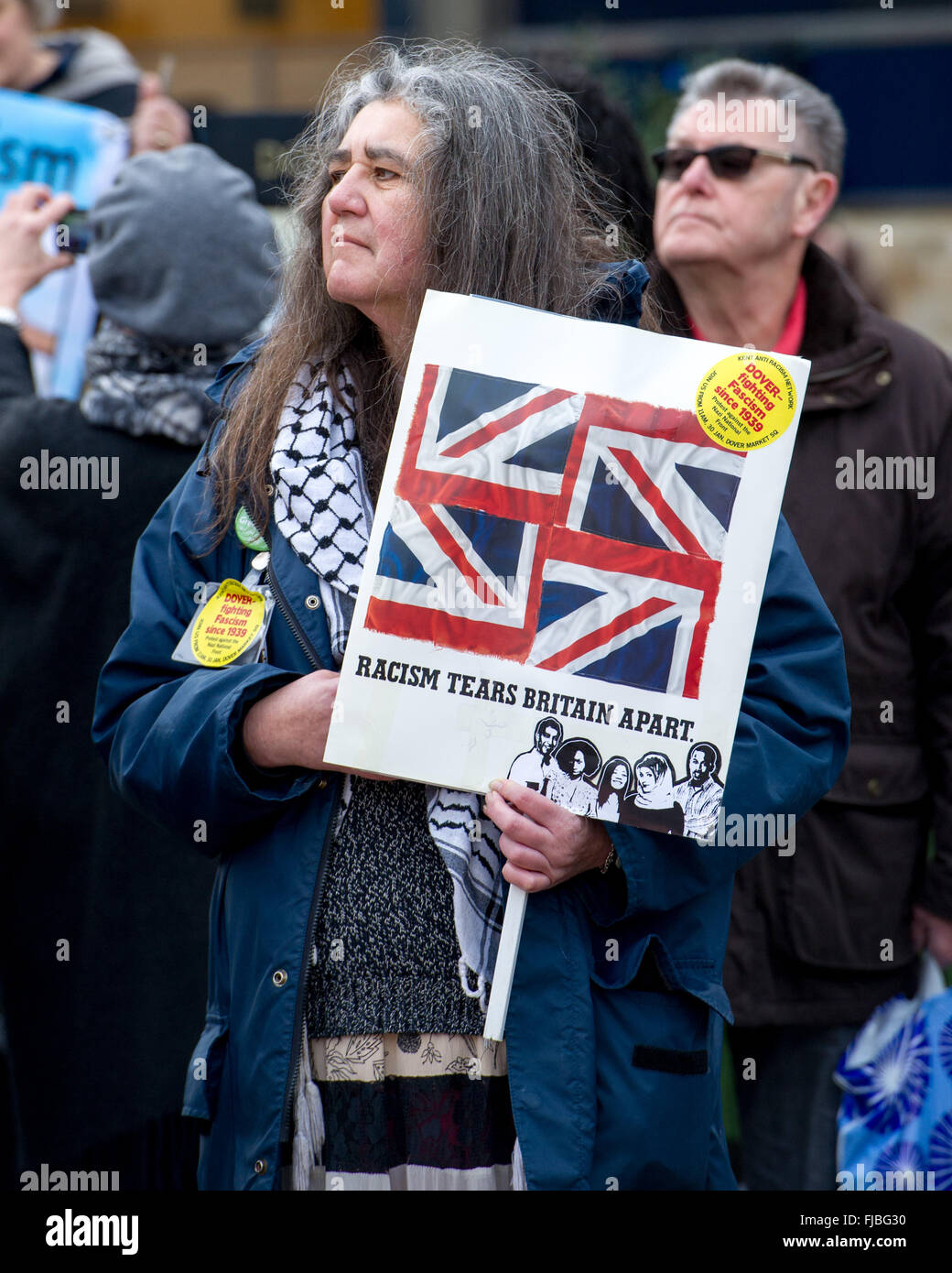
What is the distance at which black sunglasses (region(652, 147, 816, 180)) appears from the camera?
322cm

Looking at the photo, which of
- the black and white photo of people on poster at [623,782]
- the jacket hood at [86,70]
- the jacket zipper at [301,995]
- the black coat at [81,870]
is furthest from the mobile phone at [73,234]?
the black and white photo of people on poster at [623,782]

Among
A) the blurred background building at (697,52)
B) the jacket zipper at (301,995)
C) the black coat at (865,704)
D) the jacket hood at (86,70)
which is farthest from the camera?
the blurred background building at (697,52)

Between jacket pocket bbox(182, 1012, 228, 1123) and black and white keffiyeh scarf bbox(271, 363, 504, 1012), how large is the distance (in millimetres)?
381

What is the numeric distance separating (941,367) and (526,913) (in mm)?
1729

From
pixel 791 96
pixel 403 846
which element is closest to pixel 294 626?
pixel 403 846

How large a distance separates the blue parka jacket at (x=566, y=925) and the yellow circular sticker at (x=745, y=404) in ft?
0.65

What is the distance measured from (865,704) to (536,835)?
1344 millimetres

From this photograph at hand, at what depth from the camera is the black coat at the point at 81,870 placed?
2779 millimetres

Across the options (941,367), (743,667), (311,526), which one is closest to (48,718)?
(311,526)

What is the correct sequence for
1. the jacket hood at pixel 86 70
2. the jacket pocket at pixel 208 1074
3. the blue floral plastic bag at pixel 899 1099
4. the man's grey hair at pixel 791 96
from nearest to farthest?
the jacket pocket at pixel 208 1074 → the blue floral plastic bag at pixel 899 1099 → the man's grey hair at pixel 791 96 → the jacket hood at pixel 86 70

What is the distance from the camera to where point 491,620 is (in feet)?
6.27

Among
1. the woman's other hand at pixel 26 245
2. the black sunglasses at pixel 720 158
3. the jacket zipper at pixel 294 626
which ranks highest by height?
the black sunglasses at pixel 720 158

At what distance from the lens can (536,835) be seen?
1.89m

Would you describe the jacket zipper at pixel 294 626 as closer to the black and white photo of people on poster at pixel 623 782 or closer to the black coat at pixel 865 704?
the black and white photo of people on poster at pixel 623 782
